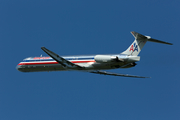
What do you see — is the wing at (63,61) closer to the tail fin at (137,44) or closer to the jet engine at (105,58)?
the jet engine at (105,58)

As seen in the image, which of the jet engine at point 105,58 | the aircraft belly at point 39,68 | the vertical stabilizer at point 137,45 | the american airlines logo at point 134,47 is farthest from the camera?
the aircraft belly at point 39,68

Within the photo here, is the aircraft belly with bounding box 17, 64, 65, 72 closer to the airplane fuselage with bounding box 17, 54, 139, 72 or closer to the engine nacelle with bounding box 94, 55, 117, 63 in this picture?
the airplane fuselage with bounding box 17, 54, 139, 72

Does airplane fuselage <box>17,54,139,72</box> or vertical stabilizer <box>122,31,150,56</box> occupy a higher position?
vertical stabilizer <box>122,31,150,56</box>

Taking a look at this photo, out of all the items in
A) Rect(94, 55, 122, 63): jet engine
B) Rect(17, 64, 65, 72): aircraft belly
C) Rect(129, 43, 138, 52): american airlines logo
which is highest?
Rect(129, 43, 138, 52): american airlines logo

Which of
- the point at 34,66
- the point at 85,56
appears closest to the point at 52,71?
the point at 34,66

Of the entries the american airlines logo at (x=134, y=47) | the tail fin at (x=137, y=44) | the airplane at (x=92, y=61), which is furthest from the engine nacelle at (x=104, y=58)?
the american airlines logo at (x=134, y=47)

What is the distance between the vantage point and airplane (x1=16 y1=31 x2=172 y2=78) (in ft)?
119

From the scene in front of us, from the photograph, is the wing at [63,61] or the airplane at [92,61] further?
the wing at [63,61]

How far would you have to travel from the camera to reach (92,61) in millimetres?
38812

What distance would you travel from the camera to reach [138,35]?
36.6 m

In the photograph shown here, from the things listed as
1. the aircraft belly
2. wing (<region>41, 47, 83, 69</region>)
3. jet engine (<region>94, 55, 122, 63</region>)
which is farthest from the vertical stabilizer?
the aircraft belly

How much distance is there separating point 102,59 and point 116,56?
6.56 feet

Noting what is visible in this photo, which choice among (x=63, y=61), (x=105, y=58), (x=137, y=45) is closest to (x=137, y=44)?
(x=137, y=45)

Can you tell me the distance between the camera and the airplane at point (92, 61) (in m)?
36.2
